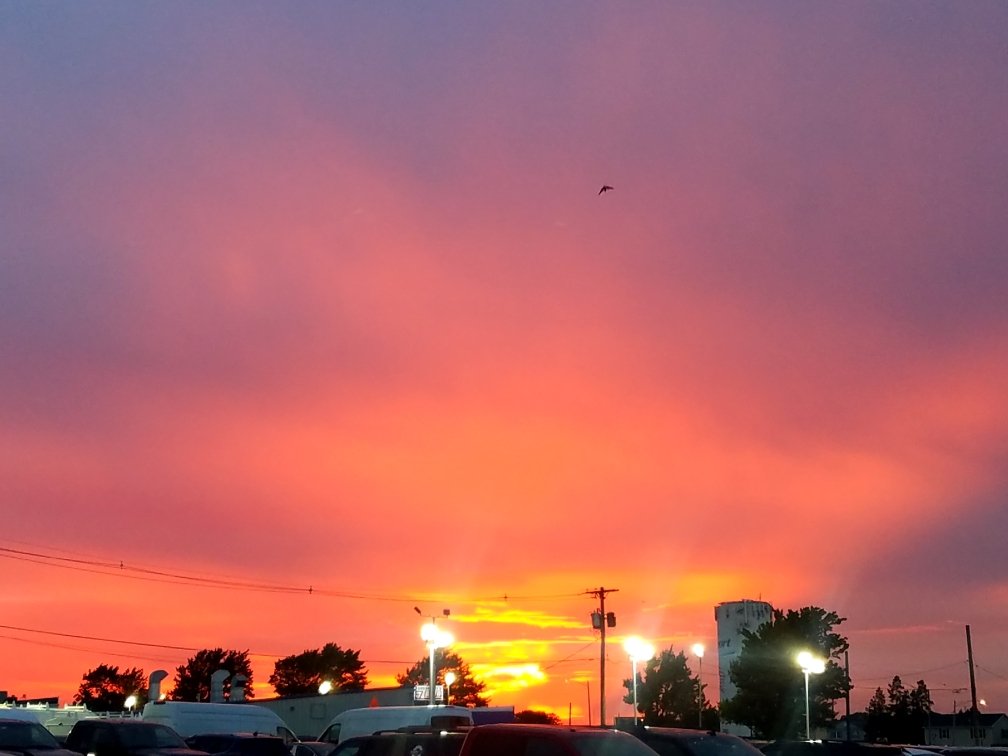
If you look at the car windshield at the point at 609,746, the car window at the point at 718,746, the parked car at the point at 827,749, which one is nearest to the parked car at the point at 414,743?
the car window at the point at 718,746

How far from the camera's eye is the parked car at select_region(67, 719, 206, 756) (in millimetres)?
25469

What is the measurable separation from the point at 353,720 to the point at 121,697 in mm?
133954

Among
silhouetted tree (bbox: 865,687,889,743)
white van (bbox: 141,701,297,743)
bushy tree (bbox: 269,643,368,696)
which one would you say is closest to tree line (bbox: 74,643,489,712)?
bushy tree (bbox: 269,643,368,696)

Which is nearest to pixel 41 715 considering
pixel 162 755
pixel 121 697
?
pixel 162 755

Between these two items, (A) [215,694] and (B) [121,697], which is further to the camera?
(B) [121,697]

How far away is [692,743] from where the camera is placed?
1650cm

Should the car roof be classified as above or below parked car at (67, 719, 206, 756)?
above

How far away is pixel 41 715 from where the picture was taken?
1804 inches

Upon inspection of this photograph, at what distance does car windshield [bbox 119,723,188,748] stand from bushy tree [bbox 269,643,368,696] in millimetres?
118126

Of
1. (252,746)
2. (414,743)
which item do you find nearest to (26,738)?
(252,746)

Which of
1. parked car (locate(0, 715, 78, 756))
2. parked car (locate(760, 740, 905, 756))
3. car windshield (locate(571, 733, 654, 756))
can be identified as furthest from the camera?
parked car (locate(0, 715, 78, 756))

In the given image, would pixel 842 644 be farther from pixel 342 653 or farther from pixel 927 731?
pixel 342 653

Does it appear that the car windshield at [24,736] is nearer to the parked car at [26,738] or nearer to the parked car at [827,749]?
the parked car at [26,738]

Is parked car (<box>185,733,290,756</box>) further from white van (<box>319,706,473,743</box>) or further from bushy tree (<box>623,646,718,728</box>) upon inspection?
bushy tree (<box>623,646,718,728</box>)
